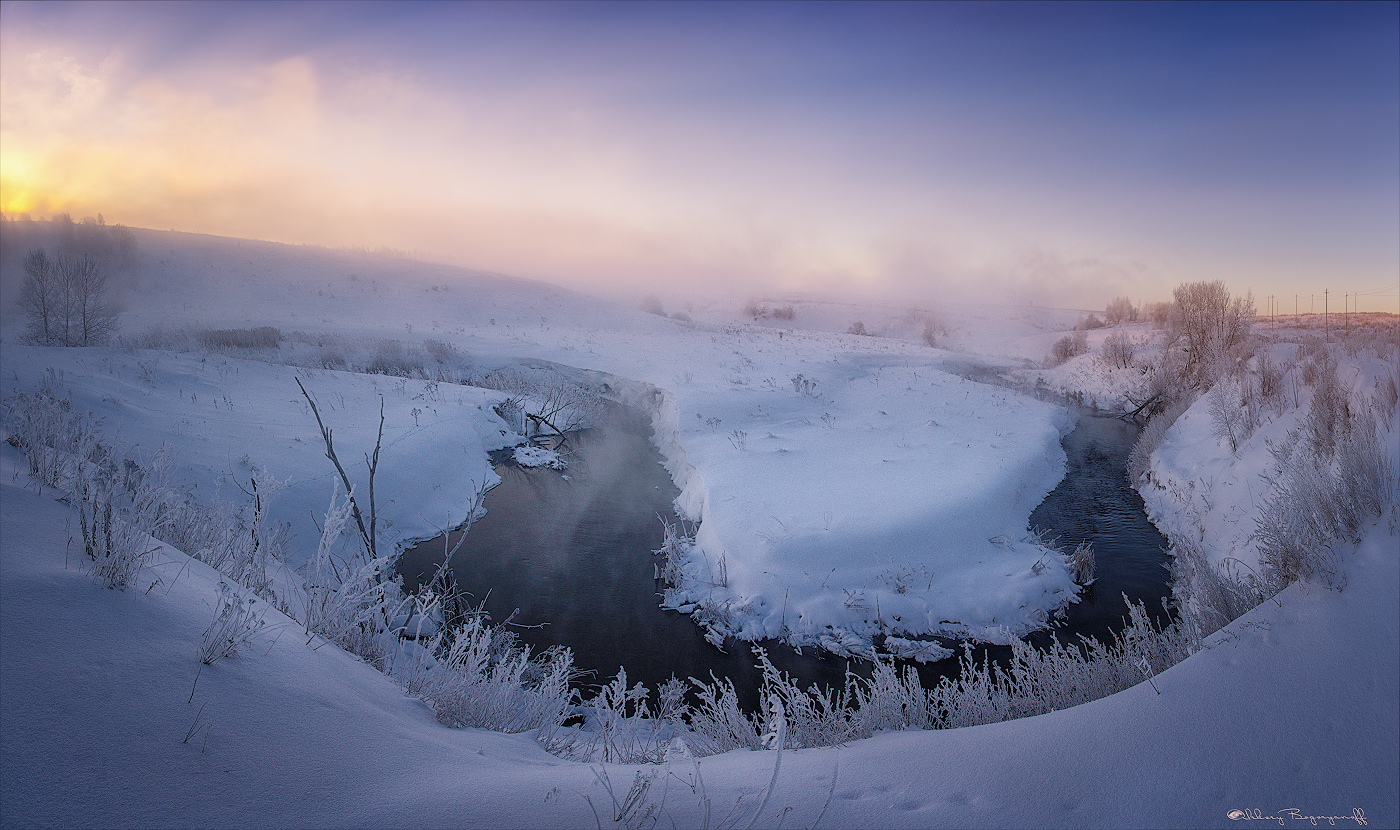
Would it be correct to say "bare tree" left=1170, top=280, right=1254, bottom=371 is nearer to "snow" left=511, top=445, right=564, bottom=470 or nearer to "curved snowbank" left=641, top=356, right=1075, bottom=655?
"curved snowbank" left=641, top=356, right=1075, bottom=655

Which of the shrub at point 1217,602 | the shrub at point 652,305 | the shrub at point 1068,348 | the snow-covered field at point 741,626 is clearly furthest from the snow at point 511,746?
the shrub at point 652,305

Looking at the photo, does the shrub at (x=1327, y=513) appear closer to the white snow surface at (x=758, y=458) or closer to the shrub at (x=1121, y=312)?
the white snow surface at (x=758, y=458)

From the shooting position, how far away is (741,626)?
6.70m

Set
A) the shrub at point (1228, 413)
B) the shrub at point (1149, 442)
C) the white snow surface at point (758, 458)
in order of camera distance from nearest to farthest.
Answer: the white snow surface at point (758, 458) → the shrub at point (1228, 413) → the shrub at point (1149, 442)

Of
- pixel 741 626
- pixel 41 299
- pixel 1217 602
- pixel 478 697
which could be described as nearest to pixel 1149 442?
pixel 1217 602

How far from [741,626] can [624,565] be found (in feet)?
7.85

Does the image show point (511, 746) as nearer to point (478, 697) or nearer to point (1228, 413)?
point (478, 697)

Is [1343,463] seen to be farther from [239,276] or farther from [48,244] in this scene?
[48,244]

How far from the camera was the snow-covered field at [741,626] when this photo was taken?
71.7 inches

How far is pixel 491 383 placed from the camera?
18906 mm

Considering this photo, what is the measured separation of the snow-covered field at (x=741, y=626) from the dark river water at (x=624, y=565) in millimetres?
458

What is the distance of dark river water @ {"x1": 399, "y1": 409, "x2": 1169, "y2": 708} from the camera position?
624 cm

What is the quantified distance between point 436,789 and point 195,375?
1531cm

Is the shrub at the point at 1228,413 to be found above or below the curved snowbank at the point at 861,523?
above
